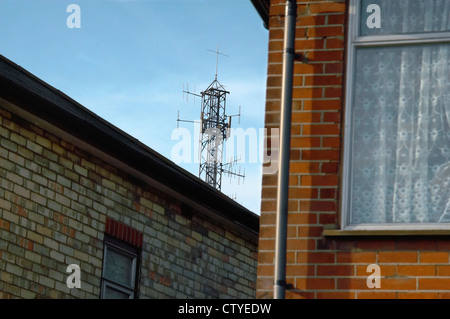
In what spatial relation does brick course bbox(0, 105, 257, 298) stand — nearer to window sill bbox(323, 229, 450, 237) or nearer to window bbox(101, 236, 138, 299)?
window bbox(101, 236, 138, 299)

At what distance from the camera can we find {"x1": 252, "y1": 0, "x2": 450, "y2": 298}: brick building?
6.14m

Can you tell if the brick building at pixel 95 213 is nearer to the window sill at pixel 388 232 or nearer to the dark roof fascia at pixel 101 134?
the dark roof fascia at pixel 101 134

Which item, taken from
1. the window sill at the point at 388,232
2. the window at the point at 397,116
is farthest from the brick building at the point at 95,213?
the window sill at the point at 388,232

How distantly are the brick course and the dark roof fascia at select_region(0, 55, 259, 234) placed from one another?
9.0 inches

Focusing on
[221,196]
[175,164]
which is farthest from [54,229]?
[221,196]

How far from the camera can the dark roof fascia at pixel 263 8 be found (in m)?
7.24

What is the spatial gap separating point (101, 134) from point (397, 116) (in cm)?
558

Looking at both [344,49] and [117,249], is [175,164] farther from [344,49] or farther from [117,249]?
[344,49]

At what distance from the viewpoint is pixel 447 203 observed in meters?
6.23

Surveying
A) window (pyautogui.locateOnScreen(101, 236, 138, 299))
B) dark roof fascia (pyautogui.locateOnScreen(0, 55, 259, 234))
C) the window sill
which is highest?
dark roof fascia (pyautogui.locateOnScreen(0, 55, 259, 234))

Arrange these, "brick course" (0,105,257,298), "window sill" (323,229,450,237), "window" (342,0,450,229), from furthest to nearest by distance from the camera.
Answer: "brick course" (0,105,257,298) < "window" (342,0,450,229) < "window sill" (323,229,450,237)

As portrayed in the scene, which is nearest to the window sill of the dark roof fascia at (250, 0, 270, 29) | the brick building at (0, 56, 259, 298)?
the dark roof fascia at (250, 0, 270, 29)

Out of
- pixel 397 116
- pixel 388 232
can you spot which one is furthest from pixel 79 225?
Result: pixel 388 232

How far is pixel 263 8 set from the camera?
7.36m
